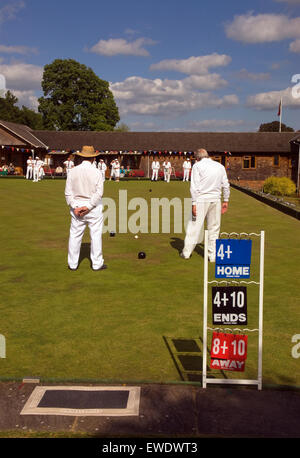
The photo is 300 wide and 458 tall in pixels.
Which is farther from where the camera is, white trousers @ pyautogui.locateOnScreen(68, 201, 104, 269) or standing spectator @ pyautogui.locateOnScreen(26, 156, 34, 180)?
standing spectator @ pyautogui.locateOnScreen(26, 156, 34, 180)

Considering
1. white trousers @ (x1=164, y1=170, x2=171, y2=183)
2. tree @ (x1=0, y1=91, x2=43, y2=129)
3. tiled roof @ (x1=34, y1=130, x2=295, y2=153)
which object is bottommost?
white trousers @ (x1=164, y1=170, x2=171, y2=183)

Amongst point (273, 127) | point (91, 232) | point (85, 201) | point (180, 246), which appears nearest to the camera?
point (85, 201)

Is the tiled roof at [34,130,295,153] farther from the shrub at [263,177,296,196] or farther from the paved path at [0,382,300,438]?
the paved path at [0,382,300,438]

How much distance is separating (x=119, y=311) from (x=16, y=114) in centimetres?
7403

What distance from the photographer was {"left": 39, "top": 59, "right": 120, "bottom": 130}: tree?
2376 inches

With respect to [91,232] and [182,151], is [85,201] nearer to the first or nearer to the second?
[91,232]

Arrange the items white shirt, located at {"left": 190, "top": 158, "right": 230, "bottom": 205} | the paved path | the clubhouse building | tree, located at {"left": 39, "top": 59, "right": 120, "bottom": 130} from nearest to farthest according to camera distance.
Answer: the paved path, white shirt, located at {"left": 190, "top": 158, "right": 230, "bottom": 205}, the clubhouse building, tree, located at {"left": 39, "top": 59, "right": 120, "bottom": 130}

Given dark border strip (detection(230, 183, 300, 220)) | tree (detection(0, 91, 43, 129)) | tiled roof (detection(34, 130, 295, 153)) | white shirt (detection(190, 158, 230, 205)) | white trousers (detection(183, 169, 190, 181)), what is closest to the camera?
white shirt (detection(190, 158, 230, 205))

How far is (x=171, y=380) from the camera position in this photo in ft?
12.4

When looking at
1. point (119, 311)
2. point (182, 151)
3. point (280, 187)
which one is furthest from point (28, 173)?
point (119, 311)

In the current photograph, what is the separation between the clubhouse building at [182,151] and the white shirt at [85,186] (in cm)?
3792

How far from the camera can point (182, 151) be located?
154ft

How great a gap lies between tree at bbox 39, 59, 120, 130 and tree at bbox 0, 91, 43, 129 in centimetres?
1006

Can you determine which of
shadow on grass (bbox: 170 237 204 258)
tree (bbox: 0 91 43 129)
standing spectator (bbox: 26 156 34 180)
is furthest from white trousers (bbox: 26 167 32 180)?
tree (bbox: 0 91 43 129)
